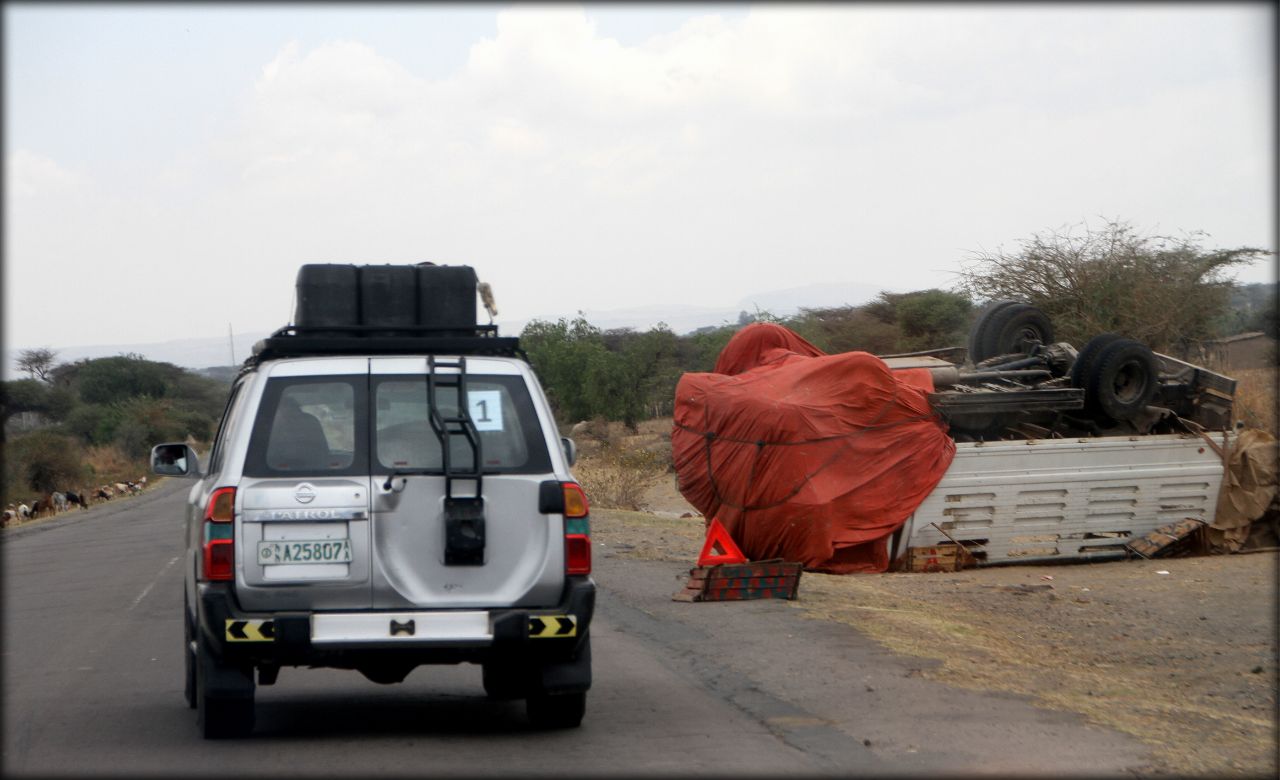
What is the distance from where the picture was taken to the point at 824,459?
15094mm

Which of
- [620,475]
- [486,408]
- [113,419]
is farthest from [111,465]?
[486,408]

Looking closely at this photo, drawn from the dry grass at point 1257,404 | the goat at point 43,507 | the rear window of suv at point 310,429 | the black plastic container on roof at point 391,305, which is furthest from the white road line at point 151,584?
the goat at point 43,507

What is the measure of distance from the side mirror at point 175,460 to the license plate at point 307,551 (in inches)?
80.3

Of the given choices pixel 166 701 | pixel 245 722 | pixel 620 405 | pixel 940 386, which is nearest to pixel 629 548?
pixel 940 386

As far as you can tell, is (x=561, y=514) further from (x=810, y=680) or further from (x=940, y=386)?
(x=940, y=386)

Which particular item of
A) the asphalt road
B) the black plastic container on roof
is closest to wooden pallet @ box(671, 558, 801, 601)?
the asphalt road

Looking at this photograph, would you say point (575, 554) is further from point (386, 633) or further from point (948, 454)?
point (948, 454)

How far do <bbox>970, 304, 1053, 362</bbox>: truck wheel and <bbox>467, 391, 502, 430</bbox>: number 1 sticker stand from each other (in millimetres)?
13974

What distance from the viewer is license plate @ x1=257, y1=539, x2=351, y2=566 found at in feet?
19.6

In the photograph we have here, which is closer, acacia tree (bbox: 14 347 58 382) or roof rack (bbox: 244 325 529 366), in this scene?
acacia tree (bbox: 14 347 58 382)

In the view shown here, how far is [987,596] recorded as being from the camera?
1341 centimetres

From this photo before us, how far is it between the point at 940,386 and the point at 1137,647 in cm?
653

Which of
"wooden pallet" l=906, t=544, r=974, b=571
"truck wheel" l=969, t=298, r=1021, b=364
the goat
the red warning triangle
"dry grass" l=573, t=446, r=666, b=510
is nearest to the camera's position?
the red warning triangle

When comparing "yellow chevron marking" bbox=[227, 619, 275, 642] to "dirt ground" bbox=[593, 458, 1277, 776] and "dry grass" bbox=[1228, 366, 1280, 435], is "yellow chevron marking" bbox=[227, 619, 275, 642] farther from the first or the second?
"dry grass" bbox=[1228, 366, 1280, 435]
